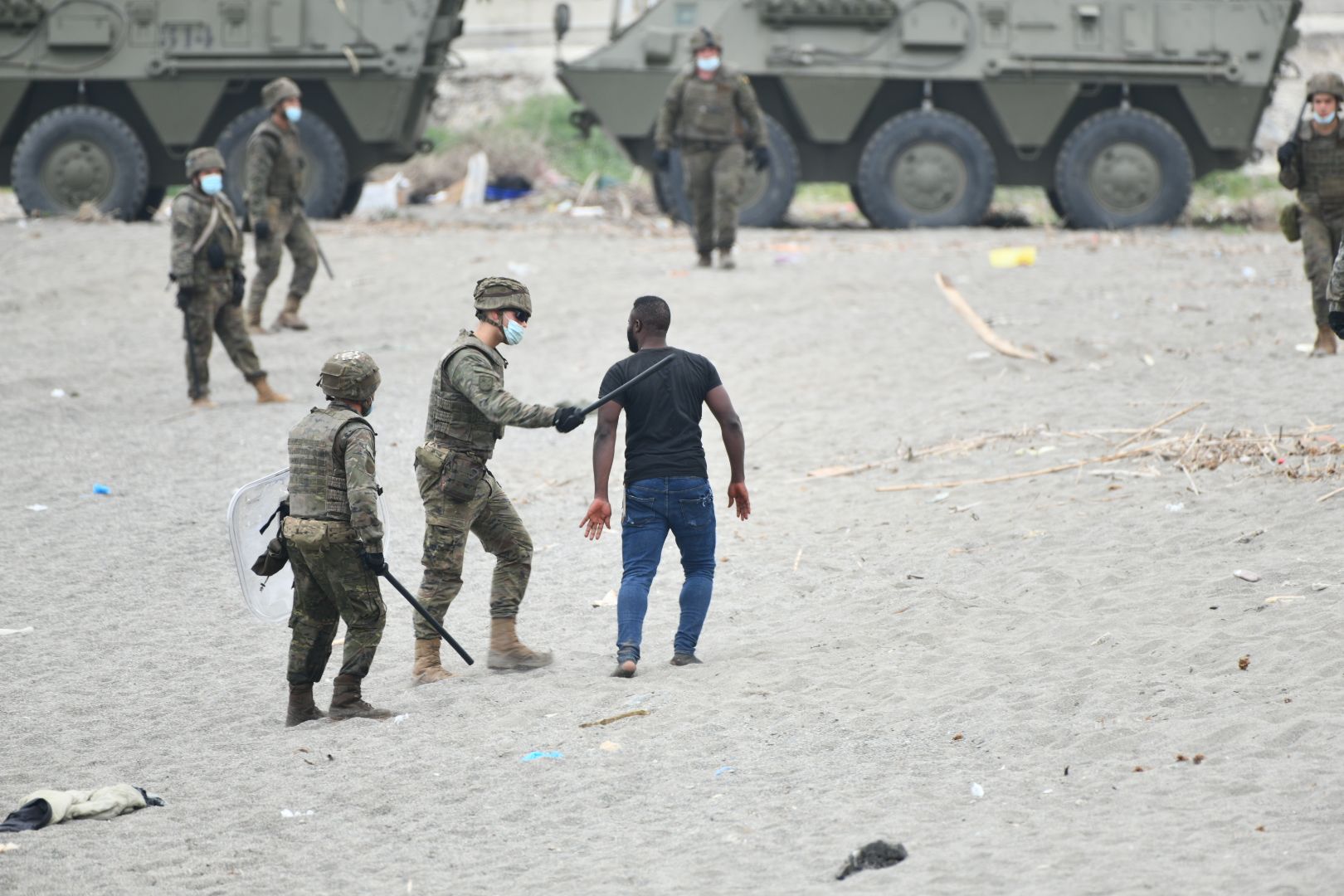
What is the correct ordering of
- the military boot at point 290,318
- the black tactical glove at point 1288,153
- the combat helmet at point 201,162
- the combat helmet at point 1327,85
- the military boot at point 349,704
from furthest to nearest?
the military boot at point 290,318
the combat helmet at point 201,162
the black tactical glove at point 1288,153
the combat helmet at point 1327,85
the military boot at point 349,704

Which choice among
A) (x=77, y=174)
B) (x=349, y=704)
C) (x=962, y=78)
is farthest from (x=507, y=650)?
(x=77, y=174)

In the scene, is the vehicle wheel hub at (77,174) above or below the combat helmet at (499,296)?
below

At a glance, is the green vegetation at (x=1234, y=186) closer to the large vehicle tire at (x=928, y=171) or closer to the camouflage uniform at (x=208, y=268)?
the large vehicle tire at (x=928, y=171)

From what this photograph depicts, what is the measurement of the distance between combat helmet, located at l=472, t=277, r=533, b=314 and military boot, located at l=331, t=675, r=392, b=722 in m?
1.27

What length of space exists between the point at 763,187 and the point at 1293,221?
818 centimetres

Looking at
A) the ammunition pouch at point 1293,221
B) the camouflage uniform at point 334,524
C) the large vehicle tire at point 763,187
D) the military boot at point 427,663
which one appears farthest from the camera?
the large vehicle tire at point 763,187

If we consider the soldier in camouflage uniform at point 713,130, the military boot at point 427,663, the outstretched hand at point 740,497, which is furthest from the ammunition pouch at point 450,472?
the soldier in camouflage uniform at point 713,130

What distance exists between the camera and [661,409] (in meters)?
5.62

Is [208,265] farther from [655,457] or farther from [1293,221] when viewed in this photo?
[1293,221]

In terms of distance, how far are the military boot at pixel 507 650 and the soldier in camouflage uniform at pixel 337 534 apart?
1.83 feet

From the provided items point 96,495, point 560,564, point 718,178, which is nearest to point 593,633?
point 560,564

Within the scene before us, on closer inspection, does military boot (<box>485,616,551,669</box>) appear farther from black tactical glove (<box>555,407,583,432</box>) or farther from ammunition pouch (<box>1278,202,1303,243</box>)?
ammunition pouch (<box>1278,202,1303,243</box>)

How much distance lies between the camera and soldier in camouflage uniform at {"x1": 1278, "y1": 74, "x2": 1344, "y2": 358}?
29.4ft

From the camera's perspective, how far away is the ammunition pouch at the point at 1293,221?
924 centimetres
